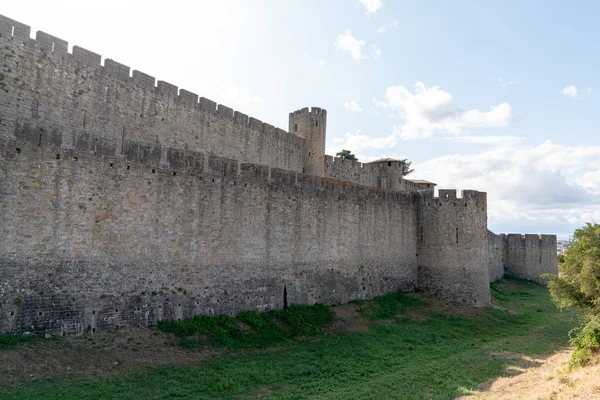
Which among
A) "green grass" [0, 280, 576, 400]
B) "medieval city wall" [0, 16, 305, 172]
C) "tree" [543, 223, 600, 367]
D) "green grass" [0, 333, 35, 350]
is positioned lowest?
"green grass" [0, 280, 576, 400]

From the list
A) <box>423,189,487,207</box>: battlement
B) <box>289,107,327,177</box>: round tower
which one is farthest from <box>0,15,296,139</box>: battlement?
<box>423,189,487,207</box>: battlement

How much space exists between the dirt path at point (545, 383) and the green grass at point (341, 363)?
19.6 inches

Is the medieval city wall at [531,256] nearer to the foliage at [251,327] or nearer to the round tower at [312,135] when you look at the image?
the round tower at [312,135]


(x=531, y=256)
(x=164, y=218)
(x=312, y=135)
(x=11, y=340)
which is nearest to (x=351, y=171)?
(x=312, y=135)

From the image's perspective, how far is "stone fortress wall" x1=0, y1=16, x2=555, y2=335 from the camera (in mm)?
10492

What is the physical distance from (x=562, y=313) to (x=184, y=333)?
20.0 m

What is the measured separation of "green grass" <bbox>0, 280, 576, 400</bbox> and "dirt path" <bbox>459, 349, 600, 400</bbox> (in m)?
0.50

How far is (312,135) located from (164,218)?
16088 millimetres

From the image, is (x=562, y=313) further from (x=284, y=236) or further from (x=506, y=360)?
(x=284, y=236)

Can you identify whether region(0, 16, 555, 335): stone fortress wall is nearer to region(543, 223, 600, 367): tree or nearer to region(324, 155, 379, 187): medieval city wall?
region(324, 155, 379, 187): medieval city wall

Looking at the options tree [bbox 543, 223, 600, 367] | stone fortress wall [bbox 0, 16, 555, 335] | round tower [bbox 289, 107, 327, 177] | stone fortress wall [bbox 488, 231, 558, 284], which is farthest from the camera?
stone fortress wall [bbox 488, 231, 558, 284]

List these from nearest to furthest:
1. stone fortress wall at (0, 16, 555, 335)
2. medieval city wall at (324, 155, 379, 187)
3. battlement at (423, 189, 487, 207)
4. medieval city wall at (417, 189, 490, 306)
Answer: stone fortress wall at (0, 16, 555, 335), medieval city wall at (417, 189, 490, 306), battlement at (423, 189, 487, 207), medieval city wall at (324, 155, 379, 187)

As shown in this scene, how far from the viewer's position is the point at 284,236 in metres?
16.4

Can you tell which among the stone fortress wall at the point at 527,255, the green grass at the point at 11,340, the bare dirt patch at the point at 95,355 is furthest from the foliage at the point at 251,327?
the stone fortress wall at the point at 527,255
